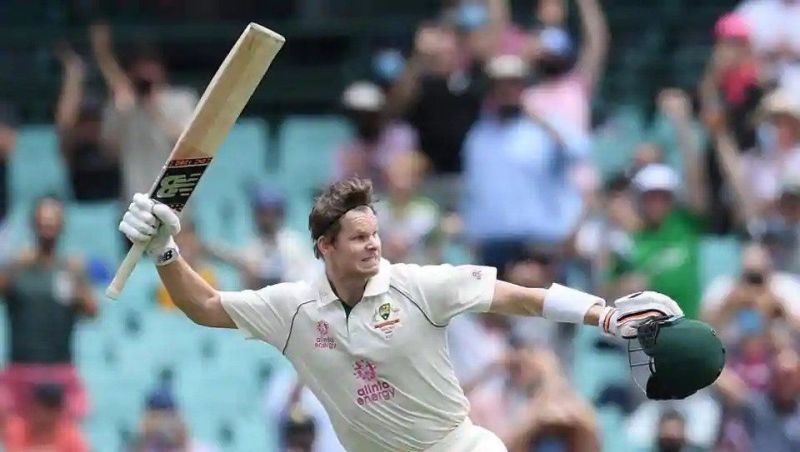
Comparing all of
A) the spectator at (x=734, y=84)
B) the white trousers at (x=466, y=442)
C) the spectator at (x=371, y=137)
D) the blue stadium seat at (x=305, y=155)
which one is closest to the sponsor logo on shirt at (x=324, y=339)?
the white trousers at (x=466, y=442)

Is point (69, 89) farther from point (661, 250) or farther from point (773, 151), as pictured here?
point (773, 151)

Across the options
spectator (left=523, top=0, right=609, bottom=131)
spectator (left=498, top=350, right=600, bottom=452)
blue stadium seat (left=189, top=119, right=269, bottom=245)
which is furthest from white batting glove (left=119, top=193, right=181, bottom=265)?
blue stadium seat (left=189, top=119, right=269, bottom=245)

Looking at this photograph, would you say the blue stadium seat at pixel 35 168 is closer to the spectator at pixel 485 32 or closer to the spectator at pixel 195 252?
the spectator at pixel 195 252

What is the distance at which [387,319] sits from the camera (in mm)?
8375

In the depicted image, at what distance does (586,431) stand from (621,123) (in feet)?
14.1

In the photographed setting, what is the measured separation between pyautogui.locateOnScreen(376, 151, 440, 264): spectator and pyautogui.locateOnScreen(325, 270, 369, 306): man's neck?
372 centimetres

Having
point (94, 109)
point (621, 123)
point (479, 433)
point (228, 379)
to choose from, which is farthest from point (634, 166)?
point (479, 433)

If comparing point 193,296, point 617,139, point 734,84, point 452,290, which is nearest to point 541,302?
point 452,290

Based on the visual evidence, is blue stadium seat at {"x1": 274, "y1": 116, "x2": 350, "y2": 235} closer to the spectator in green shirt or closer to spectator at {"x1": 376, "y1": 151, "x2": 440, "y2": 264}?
spectator at {"x1": 376, "y1": 151, "x2": 440, "y2": 264}

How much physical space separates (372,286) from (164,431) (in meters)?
3.94

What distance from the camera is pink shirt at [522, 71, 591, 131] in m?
12.7

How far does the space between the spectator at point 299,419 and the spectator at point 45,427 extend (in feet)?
3.90

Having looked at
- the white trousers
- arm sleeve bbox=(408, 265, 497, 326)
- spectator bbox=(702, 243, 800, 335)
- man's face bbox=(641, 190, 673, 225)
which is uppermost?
arm sleeve bbox=(408, 265, 497, 326)

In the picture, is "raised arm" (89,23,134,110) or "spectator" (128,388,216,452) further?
"raised arm" (89,23,134,110)
